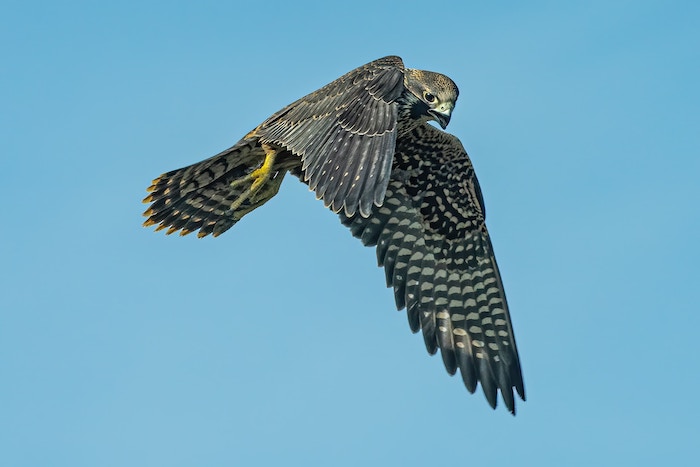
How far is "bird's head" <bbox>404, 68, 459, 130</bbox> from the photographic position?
12352 millimetres

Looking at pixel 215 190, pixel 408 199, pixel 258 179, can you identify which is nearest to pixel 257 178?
pixel 258 179

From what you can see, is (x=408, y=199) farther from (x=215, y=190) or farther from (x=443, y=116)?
(x=215, y=190)

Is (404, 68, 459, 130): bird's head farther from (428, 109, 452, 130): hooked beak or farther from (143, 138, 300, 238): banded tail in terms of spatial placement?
(143, 138, 300, 238): banded tail

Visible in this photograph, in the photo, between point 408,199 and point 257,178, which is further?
point 408,199

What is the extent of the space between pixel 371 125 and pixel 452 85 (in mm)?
1743

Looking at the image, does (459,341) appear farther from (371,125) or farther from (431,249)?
(371,125)

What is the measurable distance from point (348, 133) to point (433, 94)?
5.22 feet

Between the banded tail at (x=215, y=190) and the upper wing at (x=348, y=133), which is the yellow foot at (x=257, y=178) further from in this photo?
the upper wing at (x=348, y=133)

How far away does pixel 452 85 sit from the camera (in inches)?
493

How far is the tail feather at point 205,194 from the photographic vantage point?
1292cm

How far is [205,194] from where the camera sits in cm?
1305

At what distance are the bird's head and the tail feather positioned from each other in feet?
5.23

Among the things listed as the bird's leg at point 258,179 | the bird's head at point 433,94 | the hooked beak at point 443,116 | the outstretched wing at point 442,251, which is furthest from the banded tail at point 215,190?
the hooked beak at point 443,116

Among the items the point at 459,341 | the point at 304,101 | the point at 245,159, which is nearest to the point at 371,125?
the point at 304,101
